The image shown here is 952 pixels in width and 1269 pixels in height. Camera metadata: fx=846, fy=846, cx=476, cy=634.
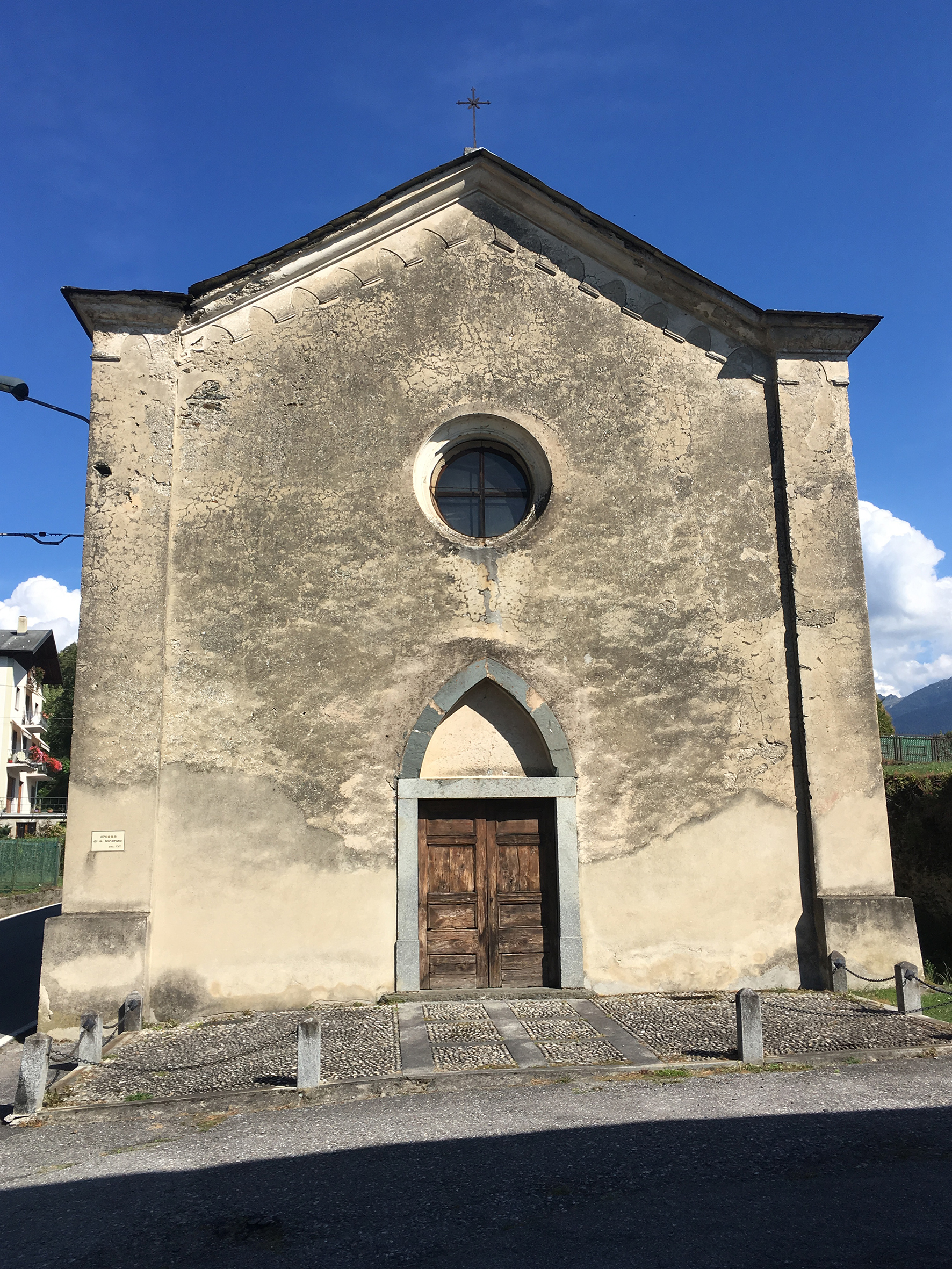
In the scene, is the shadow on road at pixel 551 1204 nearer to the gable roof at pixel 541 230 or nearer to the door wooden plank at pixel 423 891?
the door wooden plank at pixel 423 891

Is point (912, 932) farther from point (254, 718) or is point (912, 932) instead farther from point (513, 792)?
point (254, 718)

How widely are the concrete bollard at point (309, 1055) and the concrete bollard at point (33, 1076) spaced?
5.63 ft

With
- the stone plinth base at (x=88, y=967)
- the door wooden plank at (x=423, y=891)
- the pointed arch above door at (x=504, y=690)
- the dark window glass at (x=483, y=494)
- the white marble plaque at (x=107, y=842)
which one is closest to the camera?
the stone plinth base at (x=88, y=967)

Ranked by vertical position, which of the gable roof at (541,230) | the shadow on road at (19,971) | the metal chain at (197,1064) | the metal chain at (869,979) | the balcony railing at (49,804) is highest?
the gable roof at (541,230)

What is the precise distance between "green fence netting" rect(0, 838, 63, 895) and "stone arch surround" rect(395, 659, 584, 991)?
20.0 meters

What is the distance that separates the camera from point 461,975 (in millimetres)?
8625

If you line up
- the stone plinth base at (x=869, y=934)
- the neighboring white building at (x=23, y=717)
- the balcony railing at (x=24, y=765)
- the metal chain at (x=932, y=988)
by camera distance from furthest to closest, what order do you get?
the balcony railing at (x=24, y=765)
the neighboring white building at (x=23, y=717)
the stone plinth base at (x=869, y=934)
the metal chain at (x=932, y=988)

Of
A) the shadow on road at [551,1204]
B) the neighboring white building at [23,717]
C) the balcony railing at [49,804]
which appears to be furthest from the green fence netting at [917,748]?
the balcony railing at [49,804]

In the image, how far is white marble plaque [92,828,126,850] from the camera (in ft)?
26.8

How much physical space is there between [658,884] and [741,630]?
2.85 metres

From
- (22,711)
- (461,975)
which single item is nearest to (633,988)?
(461,975)

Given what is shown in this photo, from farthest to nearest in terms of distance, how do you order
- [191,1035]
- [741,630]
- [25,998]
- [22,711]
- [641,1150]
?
[22,711] → [25,998] → [741,630] → [191,1035] → [641,1150]

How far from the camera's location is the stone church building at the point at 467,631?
8406 mm

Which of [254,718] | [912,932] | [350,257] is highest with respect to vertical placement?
[350,257]
